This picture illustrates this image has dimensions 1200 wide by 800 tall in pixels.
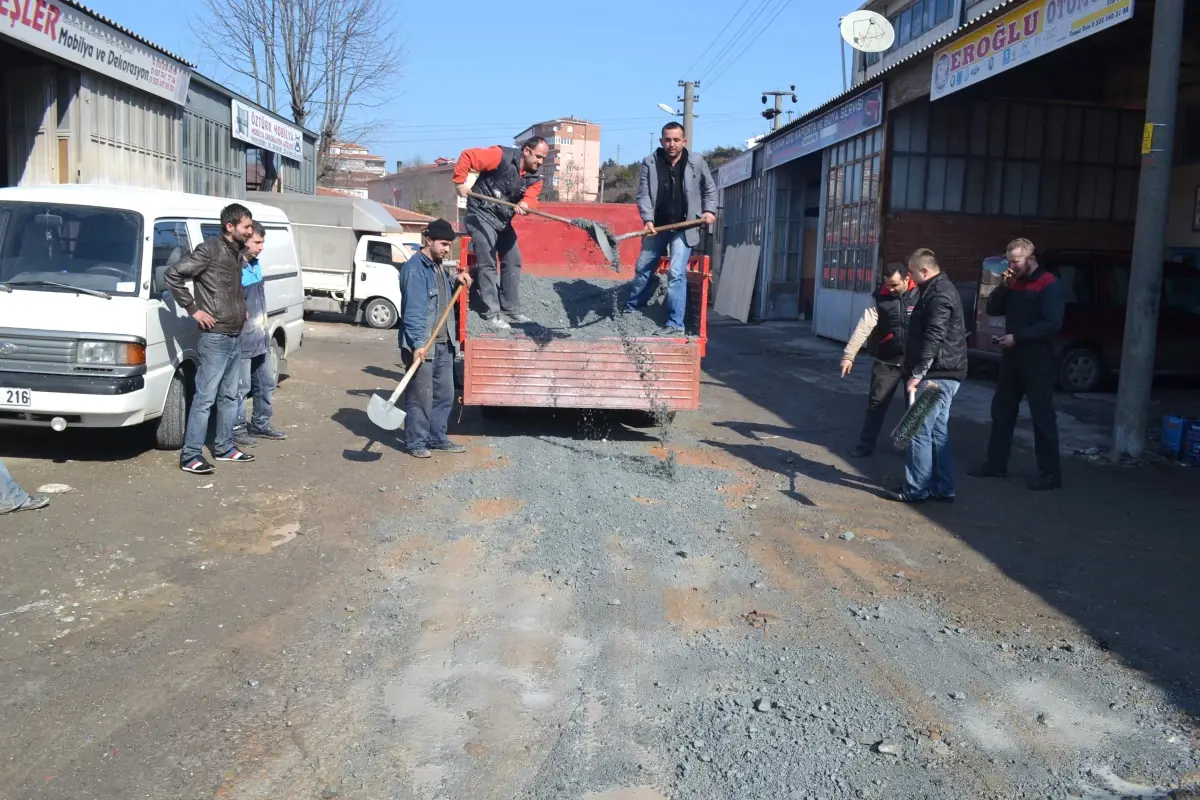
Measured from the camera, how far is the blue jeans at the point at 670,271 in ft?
30.0

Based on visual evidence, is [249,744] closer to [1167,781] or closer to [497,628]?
[497,628]

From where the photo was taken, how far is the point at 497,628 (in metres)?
4.86

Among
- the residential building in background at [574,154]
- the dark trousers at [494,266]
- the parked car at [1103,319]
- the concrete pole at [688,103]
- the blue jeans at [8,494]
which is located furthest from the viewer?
the residential building in background at [574,154]

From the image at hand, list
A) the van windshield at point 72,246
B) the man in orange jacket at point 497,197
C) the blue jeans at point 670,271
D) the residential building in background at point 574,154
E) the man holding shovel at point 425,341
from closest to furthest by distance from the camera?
the van windshield at point 72,246
the man holding shovel at point 425,341
the man in orange jacket at point 497,197
the blue jeans at point 670,271
the residential building in background at point 574,154

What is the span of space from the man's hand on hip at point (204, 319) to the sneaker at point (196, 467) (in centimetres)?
99

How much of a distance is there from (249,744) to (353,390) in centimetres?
880

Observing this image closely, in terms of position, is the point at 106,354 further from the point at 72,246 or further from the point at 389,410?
the point at 389,410

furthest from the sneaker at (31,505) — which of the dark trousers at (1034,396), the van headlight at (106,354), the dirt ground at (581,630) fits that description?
the dark trousers at (1034,396)

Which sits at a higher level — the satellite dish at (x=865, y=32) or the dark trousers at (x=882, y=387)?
the satellite dish at (x=865, y=32)

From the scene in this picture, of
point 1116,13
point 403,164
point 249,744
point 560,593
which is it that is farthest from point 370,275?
point 403,164

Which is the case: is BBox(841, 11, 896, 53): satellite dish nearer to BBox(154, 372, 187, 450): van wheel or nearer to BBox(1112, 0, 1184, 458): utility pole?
BBox(1112, 0, 1184, 458): utility pole

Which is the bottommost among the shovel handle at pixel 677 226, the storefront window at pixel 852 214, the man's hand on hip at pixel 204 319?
the man's hand on hip at pixel 204 319

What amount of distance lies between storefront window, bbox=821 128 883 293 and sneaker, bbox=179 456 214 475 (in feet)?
44.5

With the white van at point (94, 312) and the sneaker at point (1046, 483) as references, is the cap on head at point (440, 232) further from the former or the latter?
the sneaker at point (1046, 483)
